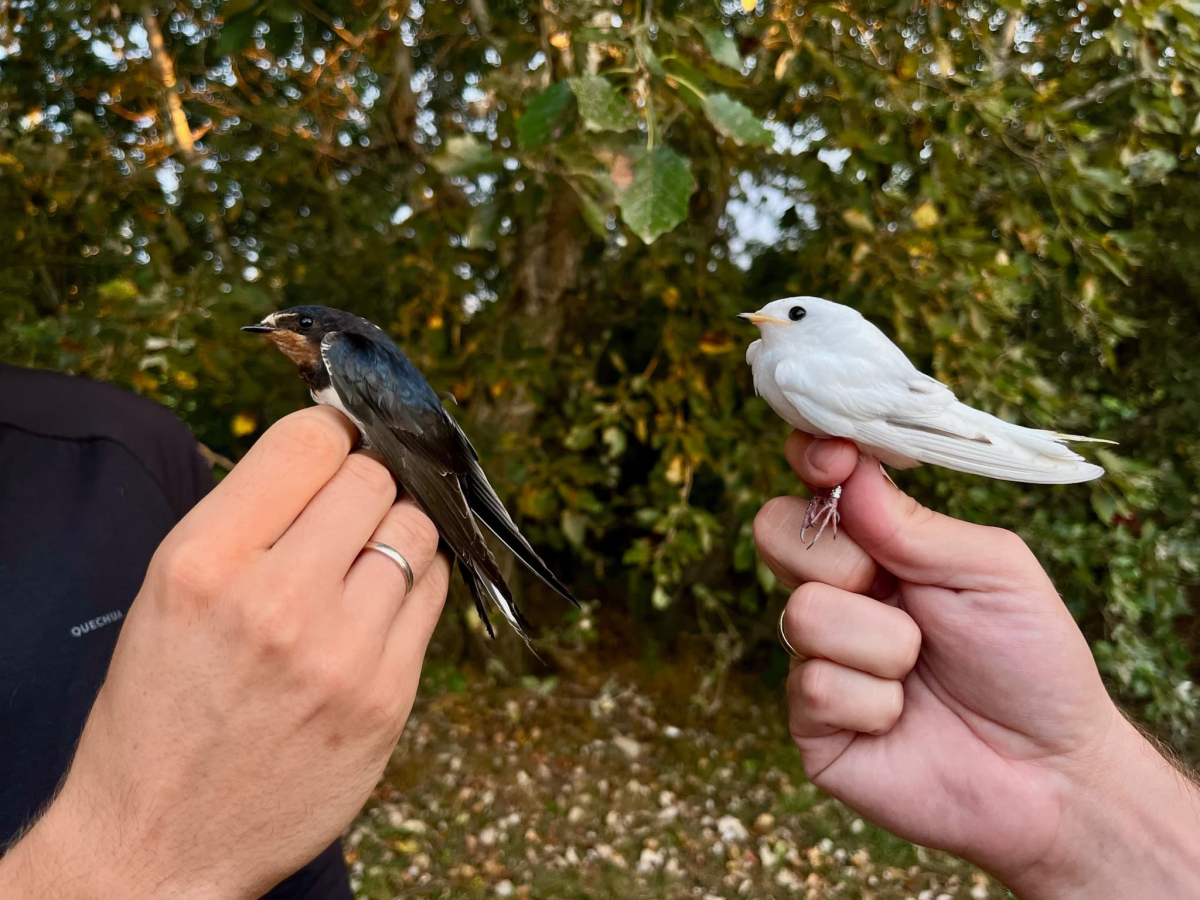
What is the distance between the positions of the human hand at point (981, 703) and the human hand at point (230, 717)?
0.80 meters

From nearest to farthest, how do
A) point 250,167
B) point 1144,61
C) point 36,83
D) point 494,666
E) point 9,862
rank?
1. point 9,862
2. point 1144,61
3. point 250,167
4. point 36,83
5. point 494,666

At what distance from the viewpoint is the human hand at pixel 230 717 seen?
0.75m

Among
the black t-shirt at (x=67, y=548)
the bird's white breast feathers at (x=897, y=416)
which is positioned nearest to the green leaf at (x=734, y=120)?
the bird's white breast feathers at (x=897, y=416)

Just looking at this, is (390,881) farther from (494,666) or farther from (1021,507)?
(1021,507)

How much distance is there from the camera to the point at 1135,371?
320 centimetres

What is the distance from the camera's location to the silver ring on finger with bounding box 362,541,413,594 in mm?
953

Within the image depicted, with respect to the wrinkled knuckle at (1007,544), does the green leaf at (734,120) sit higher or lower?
higher

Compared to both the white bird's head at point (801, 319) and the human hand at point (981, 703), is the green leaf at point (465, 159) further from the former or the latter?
the human hand at point (981, 703)

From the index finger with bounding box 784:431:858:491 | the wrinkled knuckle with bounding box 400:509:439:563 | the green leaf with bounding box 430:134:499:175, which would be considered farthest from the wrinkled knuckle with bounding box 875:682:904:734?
the green leaf with bounding box 430:134:499:175

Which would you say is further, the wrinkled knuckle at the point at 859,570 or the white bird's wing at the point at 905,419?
the wrinkled knuckle at the point at 859,570

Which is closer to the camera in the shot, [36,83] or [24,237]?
[24,237]

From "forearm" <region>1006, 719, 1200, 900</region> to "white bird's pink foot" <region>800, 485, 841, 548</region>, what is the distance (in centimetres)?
65

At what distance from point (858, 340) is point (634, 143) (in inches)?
21.4

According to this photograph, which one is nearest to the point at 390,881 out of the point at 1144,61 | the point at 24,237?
the point at 24,237
